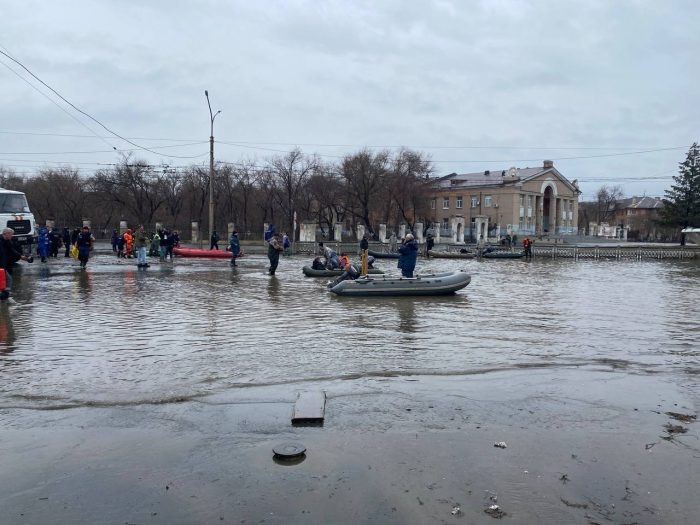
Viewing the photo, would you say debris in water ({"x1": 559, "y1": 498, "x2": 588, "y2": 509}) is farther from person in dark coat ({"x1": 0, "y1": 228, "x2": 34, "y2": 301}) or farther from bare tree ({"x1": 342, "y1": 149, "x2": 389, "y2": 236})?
bare tree ({"x1": 342, "y1": 149, "x2": 389, "y2": 236})

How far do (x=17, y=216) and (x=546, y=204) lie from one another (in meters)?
82.3

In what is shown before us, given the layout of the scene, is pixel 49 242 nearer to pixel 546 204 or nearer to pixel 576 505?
pixel 576 505

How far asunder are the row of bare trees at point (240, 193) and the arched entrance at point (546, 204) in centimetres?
2807

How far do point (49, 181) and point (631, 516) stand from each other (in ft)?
238

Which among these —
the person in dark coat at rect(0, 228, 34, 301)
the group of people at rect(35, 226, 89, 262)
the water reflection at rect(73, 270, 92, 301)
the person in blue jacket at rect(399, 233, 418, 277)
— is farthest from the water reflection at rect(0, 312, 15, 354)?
the group of people at rect(35, 226, 89, 262)

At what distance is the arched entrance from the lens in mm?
92125

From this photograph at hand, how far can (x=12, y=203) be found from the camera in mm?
25594

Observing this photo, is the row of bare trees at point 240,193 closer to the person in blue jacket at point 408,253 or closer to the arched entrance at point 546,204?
the arched entrance at point 546,204

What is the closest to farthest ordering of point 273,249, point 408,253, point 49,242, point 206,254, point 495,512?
point 495,512, point 408,253, point 273,249, point 49,242, point 206,254

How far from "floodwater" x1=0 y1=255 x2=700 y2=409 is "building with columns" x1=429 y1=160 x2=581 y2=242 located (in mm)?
62993

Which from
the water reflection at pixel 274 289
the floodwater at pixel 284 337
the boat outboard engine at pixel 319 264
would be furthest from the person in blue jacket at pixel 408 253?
the boat outboard engine at pixel 319 264

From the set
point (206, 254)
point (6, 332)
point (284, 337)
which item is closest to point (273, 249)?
point (284, 337)

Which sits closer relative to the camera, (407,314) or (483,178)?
(407,314)

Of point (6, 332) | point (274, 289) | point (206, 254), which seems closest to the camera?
point (6, 332)
